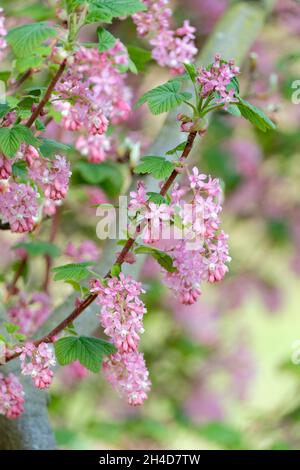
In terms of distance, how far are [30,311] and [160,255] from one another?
1.74 feet

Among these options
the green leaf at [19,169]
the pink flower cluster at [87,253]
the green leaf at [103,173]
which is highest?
the green leaf at [103,173]

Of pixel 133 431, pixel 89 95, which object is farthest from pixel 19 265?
pixel 133 431

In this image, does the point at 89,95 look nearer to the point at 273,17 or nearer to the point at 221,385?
the point at 273,17

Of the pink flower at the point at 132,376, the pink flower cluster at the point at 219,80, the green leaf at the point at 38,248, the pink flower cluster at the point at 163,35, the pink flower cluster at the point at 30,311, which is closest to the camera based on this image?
the pink flower cluster at the point at 219,80

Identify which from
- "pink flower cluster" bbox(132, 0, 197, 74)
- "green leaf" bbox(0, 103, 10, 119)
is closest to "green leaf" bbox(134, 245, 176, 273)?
"green leaf" bbox(0, 103, 10, 119)

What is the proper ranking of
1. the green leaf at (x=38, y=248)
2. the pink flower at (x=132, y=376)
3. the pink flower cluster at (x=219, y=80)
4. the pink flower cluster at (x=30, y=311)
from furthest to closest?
the green leaf at (x=38, y=248) → the pink flower cluster at (x=30, y=311) → the pink flower at (x=132, y=376) → the pink flower cluster at (x=219, y=80)

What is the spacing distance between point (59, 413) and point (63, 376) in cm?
14

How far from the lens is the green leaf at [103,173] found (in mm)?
1710

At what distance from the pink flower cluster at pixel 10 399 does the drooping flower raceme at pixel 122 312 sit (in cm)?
19

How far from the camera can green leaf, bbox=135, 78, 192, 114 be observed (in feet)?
3.36

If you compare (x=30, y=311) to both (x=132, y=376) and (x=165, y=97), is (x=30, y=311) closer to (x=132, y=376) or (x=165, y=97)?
(x=132, y=376)

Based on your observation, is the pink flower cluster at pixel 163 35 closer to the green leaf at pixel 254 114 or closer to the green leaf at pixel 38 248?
the green leaf at pixel 254 114

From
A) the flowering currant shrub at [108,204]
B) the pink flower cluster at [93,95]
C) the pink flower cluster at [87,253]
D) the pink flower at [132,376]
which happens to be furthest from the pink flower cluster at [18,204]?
the pink flower cluster at [87,253]

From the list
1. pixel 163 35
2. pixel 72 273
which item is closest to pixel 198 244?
pixel 72 273
